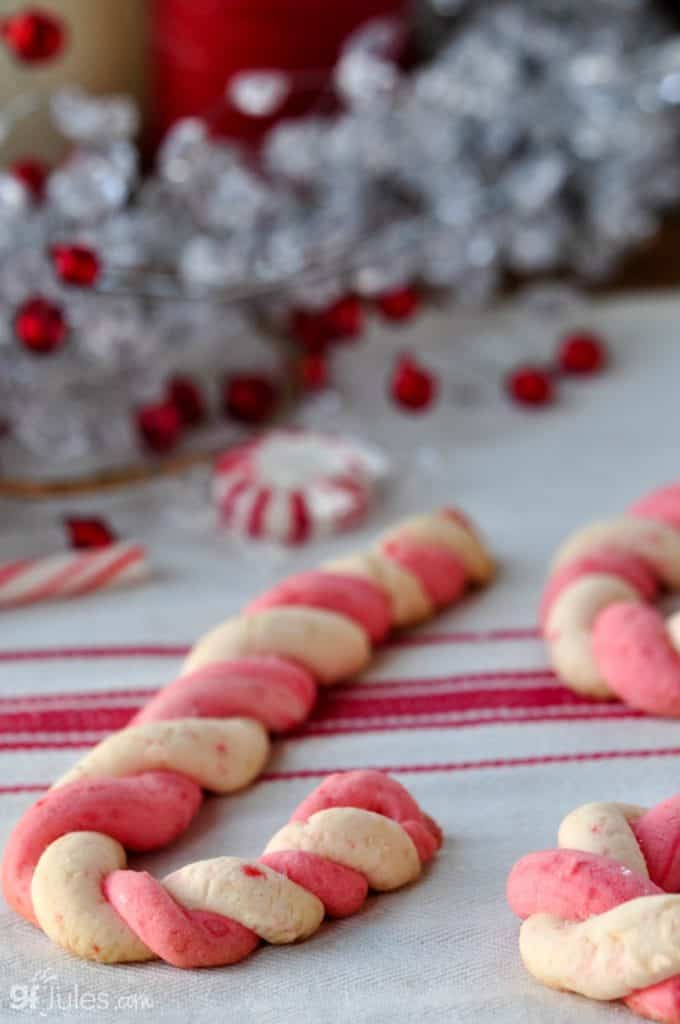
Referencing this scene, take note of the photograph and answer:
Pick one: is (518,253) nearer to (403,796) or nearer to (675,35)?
(675,35)

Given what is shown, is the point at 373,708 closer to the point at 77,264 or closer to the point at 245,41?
the point at 77,264

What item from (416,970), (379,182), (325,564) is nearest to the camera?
(416,970)

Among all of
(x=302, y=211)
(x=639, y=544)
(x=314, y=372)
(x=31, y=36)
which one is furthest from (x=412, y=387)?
(x=31, y=36)

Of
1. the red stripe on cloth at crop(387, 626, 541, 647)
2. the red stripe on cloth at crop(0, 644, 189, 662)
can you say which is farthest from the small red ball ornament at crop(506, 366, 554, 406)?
the red stripe on cloth at crop(0, 644, 189, 662)

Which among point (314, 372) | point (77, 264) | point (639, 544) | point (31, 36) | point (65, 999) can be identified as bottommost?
point (65, 999)

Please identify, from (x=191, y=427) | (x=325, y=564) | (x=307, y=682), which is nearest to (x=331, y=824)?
(x=307, y=682)

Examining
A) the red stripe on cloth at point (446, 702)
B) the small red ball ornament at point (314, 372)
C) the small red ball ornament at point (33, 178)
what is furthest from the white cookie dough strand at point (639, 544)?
the small red ball ornament at point (33, 178)
